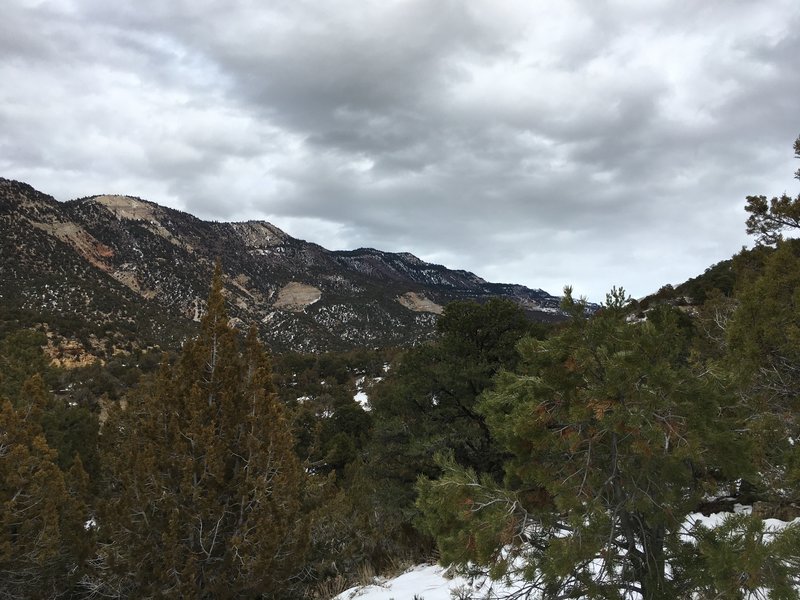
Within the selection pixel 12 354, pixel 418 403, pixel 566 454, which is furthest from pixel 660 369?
pixel 12 354

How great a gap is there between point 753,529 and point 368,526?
30.2 ft

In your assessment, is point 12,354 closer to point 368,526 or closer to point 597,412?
point 368,526

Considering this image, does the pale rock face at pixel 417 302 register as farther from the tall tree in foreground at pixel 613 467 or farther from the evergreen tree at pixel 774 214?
the tall tree in foreground at pixel 613 467

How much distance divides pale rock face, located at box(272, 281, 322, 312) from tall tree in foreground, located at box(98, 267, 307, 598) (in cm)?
12388

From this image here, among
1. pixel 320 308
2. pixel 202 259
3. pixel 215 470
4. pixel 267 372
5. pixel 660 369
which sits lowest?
pixel 215 470

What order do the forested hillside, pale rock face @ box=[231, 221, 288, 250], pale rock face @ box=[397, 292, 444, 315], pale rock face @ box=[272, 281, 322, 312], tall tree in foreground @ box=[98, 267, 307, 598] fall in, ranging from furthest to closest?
pale rock face @ box=[231, 221, 288, 250] → pale rock face @ box=[397, 292, 444, 315] → pale rock face @ box=[272, 281, 322, 312] → tall tree in foreground @ box=[98, 267, 307, 598] → the forested hillside

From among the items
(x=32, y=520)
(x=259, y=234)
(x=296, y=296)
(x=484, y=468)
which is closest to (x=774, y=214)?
(x=484, y=468)

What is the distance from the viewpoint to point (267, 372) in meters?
7.98

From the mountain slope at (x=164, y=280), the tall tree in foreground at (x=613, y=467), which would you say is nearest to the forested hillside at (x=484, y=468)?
the tall tree in foreground at (x=613, y=467)

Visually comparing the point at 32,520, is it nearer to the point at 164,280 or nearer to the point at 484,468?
the point at 484,468

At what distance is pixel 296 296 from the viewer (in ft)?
461

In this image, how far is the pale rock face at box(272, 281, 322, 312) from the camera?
5279 inches

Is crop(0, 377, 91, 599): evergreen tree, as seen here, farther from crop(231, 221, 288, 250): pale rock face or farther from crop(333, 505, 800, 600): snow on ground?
crop(231, 221, 288, 250): pale rock face

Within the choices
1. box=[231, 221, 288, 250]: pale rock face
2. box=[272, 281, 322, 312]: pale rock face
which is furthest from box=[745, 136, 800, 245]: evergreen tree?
box=[231, 221, 288, 250]: pale rock face
